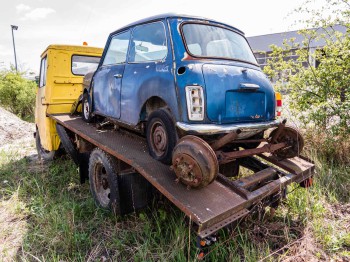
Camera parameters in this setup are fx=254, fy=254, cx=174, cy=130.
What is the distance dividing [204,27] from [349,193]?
3031 mm

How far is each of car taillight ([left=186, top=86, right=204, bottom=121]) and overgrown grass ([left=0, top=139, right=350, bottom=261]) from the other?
118 centimetres

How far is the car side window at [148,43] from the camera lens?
2877mm

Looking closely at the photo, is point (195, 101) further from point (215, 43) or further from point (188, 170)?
point (215, 43)

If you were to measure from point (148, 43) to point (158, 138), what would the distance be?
4.10 ft

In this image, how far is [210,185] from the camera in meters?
2.46

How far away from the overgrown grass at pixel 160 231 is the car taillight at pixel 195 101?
1183 mm

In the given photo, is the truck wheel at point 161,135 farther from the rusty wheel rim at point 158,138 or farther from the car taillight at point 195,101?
the car taillight at point 195,101

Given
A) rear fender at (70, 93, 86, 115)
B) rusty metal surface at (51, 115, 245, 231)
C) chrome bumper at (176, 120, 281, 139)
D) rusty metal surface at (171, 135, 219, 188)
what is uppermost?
rear fender at (70, 93, 86, 115)

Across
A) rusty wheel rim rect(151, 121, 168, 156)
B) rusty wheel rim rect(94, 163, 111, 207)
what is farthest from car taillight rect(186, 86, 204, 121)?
rusty wheel rim rect(94, 163, 111, 207)

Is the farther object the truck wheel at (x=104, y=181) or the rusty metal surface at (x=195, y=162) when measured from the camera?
the truck wheel at (x=104, y=181)

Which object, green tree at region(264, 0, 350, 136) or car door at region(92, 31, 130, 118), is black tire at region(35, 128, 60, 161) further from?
green tree at region(264, 0, 350, 136)

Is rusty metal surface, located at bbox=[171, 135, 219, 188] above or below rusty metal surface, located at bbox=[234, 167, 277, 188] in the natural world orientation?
above

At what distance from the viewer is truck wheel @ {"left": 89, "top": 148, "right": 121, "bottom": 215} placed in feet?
9.66

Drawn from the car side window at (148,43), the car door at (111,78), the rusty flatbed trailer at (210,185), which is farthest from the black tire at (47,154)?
the car side window at (148,43)
